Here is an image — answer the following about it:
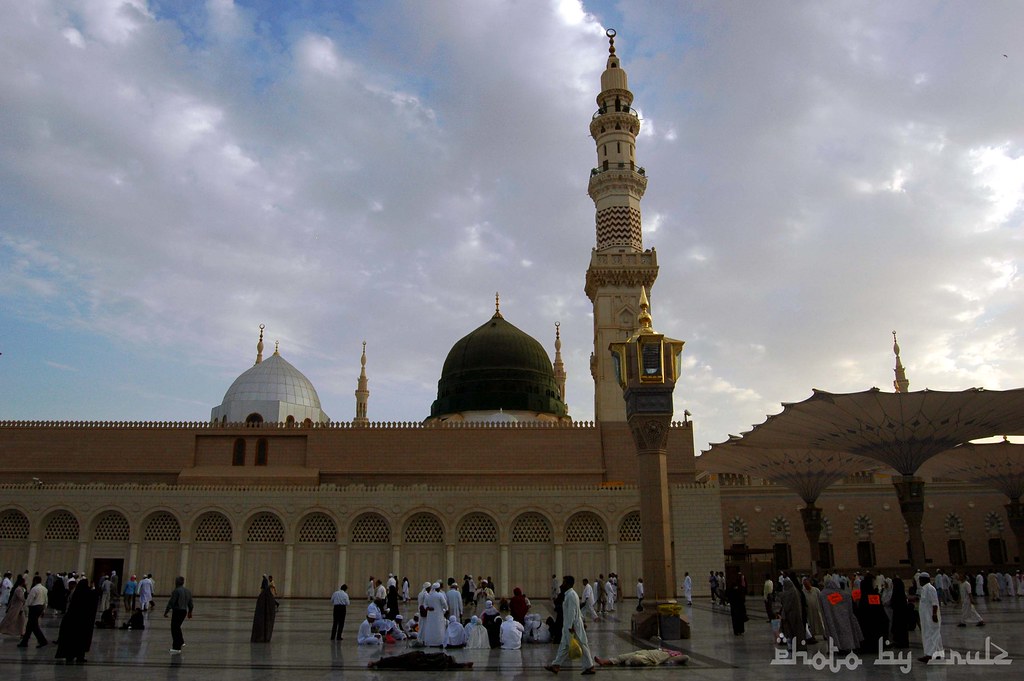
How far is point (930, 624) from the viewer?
958 cm

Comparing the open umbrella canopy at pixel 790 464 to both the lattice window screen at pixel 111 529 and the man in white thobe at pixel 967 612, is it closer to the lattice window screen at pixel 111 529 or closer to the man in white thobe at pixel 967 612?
the man in white thobe at pixel 967 612

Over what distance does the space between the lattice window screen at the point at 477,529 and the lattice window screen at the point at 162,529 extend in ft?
28.5

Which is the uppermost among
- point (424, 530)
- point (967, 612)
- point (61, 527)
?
point (61, 527)

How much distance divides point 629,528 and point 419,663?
53.7 feet

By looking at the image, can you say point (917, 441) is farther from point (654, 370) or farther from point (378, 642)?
point (378, 642)

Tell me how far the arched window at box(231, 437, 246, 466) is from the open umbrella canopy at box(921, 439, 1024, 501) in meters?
22.3

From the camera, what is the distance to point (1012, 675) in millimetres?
7789

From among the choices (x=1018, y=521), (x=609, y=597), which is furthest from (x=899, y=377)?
(x=609, y=597)

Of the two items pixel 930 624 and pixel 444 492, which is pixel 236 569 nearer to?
pixel 444 492

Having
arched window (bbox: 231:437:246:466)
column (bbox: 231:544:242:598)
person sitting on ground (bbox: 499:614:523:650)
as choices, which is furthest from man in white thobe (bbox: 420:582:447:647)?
arched window (bbox: 231:437:246:466)

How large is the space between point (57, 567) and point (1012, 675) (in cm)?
2568

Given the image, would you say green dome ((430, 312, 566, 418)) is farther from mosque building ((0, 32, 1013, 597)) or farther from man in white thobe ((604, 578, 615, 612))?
man in white thobe ((604, 578, 615, 612))

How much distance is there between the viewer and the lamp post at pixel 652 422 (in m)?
12.9

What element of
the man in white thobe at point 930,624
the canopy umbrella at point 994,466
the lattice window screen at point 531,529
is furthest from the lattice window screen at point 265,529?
the canopy umbrella at point 994,466
